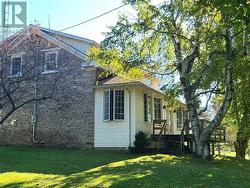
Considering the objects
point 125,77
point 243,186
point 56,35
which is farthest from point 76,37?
point 243,186

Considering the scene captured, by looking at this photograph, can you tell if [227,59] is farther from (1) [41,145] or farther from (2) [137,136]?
(1) [41,145]

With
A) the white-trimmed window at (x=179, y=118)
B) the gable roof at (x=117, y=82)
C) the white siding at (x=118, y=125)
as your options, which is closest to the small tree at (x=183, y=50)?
the gable roof at (x=117, y=82)

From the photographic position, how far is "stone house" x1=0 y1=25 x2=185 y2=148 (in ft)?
75.8

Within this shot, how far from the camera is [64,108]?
970 inches

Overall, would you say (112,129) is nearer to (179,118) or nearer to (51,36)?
(51,36)

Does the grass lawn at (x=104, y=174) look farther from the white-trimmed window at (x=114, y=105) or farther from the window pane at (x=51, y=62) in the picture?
the window pane at (x=51, y=62)

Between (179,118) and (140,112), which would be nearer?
(140,112)

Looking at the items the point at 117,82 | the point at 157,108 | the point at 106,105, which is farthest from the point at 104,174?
the point at 157,108

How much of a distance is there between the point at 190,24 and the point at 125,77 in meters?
5.18

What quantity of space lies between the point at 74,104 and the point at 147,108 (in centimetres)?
463

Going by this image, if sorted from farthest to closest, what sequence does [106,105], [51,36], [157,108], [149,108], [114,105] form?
[157,108], [51,36], [149,108], [106,105], [114,105]

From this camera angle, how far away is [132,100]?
23.1 m

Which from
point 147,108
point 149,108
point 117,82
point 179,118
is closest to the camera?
point 117,82

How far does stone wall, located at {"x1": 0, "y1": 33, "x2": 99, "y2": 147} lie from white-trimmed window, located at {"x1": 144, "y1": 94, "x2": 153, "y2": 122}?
3.38 metres
